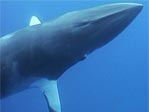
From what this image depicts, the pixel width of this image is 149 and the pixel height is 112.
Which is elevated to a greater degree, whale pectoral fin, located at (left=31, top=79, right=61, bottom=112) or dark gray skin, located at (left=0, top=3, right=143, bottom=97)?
dark gray skin, located at (left=0, top=3, right=143, bottom=97)

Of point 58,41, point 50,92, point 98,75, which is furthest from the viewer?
point 98,75

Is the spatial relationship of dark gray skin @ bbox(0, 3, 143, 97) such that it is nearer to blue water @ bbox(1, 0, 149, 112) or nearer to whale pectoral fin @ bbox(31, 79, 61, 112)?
whale pectoral fin @ bbox(31, 79, 61, 112)

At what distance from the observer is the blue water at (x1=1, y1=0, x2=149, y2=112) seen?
35.2 feet

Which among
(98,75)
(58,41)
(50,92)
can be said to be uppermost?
(58,41)

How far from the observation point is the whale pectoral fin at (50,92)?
500cm

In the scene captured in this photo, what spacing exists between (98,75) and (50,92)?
8044 mm

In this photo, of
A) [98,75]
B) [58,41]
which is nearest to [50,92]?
[58,41]

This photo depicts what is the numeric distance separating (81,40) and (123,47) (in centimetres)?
951

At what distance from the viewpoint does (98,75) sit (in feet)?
42.9

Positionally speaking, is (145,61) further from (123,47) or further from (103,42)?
(103,42)

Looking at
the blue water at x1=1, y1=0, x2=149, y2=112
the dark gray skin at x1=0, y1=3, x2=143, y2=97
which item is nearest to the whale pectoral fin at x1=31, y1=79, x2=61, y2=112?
the dark gray skin at x1=0, y1=3, x2=143, y2=97

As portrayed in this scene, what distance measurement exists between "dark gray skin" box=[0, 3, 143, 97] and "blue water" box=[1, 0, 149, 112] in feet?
17.1

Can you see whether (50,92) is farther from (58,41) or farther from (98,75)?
(98,75)

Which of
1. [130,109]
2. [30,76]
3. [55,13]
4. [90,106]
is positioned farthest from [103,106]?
[30,76]
